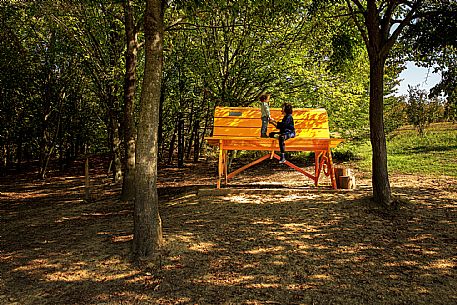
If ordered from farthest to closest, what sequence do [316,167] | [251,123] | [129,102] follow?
[129,102], [316,167], [251,123]

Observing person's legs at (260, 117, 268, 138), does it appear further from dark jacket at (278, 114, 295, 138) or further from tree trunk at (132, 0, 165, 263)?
tree trunk at (132, 0, 165, 263)

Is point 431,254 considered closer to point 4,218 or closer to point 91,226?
point 91,226

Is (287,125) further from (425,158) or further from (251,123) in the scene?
(425,158)

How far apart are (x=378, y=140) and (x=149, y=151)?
16.8 feet

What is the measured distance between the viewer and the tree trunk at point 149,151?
5.27 metres

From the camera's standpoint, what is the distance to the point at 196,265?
490cm

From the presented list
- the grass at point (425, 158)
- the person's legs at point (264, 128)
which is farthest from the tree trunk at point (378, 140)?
the grass at point (425, 158)

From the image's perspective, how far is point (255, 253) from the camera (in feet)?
17.2

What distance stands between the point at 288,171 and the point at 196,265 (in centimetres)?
1082

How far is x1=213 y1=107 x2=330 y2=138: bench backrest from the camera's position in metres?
8.97

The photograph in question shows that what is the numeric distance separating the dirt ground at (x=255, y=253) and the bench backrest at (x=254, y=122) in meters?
1.60

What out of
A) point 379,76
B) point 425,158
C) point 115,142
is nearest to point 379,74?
point 379,76

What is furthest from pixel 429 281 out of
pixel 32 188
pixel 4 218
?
pixel 32 188

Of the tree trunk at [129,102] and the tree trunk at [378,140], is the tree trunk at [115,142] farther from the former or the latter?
the tree trunk at [378,140]
